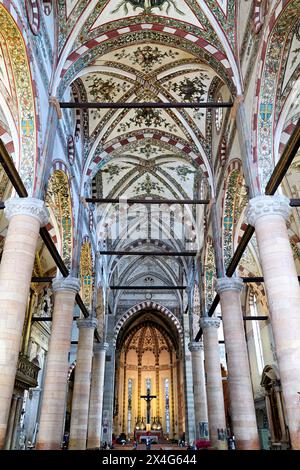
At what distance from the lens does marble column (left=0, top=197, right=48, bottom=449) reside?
6.93 metres

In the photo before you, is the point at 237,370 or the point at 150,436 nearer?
the point at 237,370

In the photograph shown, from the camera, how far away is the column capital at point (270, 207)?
27.0ft

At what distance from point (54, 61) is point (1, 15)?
9.49 feet

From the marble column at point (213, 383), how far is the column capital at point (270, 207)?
27.5 feet

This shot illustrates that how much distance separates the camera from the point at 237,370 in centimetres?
1093

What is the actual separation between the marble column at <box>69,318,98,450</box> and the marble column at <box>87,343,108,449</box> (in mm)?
4966

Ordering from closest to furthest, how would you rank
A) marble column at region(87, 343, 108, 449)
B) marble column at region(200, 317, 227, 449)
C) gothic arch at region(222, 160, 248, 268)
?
gothic arch at region(222, 160, 248, 268) < marble column at region(200, 317, 227, 449) < marble column at region(87, 343, 108, 449)

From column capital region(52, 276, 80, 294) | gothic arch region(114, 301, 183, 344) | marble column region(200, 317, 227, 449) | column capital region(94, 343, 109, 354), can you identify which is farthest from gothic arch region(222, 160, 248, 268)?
gothic arch region(114, 301, 183, 344)

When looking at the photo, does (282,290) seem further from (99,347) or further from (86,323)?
(99,347)

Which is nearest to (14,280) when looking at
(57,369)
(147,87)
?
(57,369)

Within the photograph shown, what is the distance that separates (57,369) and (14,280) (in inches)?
168

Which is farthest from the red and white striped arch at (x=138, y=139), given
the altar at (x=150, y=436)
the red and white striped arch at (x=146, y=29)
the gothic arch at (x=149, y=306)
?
the altar at (x=150, y=436)

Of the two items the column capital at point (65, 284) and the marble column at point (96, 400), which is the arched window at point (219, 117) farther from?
the marble column at point (96, 400)

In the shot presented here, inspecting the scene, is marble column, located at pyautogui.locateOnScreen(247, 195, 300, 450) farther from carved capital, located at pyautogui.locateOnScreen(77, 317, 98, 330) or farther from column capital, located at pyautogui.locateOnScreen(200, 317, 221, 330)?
carved capital, located at pyautogui.locateOnScreen(77, 317, 98, 330)
